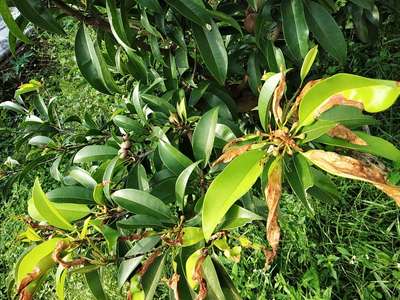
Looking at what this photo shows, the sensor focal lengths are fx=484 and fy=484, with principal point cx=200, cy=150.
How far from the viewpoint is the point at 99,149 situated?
1083 mm

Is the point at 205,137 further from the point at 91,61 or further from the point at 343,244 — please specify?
the point at 343,244

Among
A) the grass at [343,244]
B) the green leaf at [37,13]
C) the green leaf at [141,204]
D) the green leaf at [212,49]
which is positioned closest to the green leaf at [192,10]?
the green leaf at [212,49]

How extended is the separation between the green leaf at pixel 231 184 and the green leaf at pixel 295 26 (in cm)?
47

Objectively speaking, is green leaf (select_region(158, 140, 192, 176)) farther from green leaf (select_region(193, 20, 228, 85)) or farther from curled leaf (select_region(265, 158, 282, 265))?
curled leaf (select_region(265, 158, 282, 265))

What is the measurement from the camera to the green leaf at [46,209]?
646 mm

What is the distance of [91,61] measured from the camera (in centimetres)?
97

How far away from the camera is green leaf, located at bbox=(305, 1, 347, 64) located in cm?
98

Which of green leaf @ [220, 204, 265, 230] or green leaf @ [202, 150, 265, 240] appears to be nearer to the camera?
green leaf @ [202, 150, 265, 240]

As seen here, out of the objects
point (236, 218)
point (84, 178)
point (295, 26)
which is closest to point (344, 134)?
point (236, 218)

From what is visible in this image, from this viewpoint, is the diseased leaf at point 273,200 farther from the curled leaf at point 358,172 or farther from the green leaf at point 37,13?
the green leaf at point 37,13

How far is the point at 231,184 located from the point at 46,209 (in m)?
0.28

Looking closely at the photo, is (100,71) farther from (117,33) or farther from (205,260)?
(205,260)

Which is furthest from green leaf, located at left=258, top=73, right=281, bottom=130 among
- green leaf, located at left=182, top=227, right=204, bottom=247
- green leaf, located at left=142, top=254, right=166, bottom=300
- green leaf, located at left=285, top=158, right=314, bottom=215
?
green leaf, located at left=142, top=254, right=166, bottom=300

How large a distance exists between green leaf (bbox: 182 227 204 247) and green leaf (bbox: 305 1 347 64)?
1.68 feet
